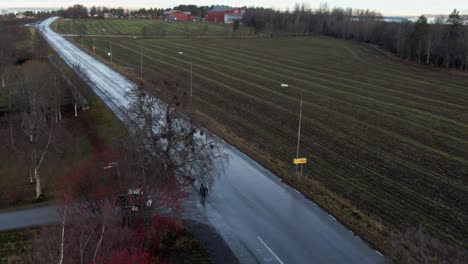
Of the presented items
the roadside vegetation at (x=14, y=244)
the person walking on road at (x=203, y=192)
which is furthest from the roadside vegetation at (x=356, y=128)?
the roadside vegetation at (x=14, y=244)

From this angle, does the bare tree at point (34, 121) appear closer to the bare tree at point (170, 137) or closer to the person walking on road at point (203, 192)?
the bare tree at point (170, 137)

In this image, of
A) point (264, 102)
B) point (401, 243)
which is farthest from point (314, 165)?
point (264, 102)

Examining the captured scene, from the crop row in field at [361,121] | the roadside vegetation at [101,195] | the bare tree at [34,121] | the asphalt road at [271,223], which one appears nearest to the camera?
the roadside vegetation at [101,195]

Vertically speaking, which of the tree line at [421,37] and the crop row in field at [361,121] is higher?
the tree line at [421,37]

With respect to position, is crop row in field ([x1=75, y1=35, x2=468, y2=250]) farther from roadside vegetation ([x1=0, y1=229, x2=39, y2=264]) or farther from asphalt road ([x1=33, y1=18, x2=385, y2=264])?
roadside vegetation ([x1=0, y1=229, x2=39, y2=264])

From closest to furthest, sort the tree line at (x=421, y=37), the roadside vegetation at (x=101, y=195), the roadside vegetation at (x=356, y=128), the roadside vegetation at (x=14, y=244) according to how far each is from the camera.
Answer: the roadside vegetation at (x=101, y=195) < the roadside vegetation at (x=14, y=244) < the roadside vegetation at (x=356, y=128) < the tree line at (x=421, y=37)

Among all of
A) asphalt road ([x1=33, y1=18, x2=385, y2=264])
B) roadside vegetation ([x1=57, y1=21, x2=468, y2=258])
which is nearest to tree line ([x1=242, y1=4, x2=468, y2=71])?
roadside vegetation ([x1=57, y1=21, x2=468, y2=258])

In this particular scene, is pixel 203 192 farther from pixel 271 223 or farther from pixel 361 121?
pixel 361 121

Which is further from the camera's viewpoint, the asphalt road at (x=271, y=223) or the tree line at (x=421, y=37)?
the tree line at (x=421, y=37)
